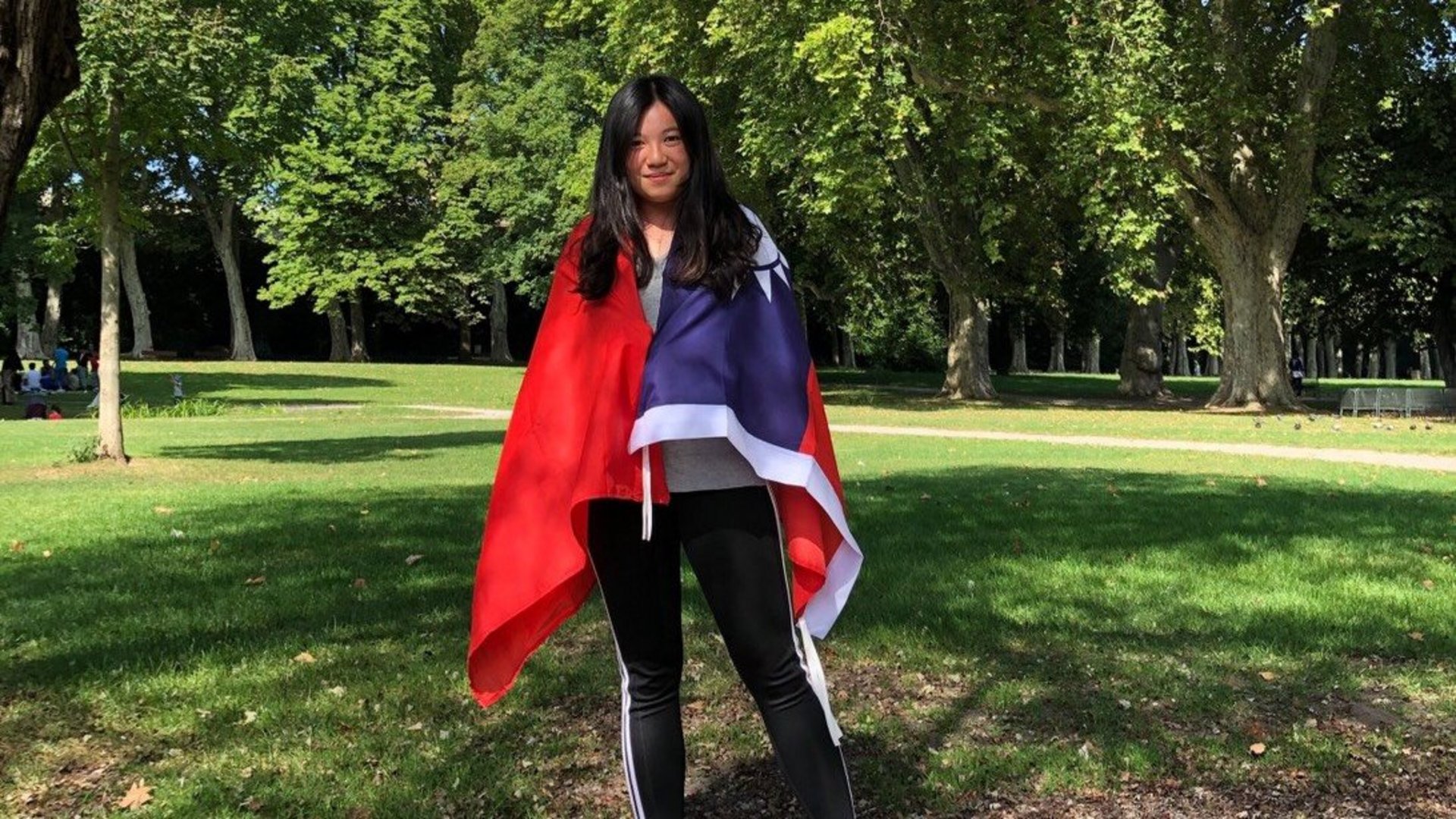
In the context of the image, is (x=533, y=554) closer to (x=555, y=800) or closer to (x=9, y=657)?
(x=555, y=800)

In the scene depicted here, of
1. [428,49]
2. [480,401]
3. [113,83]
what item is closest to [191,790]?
[113,83]

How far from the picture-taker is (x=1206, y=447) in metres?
16.1

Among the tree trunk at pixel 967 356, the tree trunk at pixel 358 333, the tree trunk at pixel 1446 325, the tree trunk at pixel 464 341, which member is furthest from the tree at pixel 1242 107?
the tree trunk at pixel 464 341

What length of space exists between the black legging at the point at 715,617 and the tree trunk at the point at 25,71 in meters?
2.56

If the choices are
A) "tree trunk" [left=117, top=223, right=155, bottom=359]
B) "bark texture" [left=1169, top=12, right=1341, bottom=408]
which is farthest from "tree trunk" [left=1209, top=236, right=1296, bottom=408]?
"tree trunk" [left=117, top=223, right=155, bottom=359]

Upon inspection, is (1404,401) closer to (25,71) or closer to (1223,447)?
(1223,447)

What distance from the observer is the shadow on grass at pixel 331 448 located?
47.5ft

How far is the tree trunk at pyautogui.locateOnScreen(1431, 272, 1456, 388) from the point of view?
3089cm

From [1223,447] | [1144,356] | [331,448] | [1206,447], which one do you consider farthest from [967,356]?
[331,448]

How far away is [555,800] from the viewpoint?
3.41 metres

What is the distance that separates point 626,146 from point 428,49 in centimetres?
4451

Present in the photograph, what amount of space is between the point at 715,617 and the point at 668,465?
378mm

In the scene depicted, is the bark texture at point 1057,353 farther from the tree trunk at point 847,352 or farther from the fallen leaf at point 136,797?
the fallen leaf at point 136,797

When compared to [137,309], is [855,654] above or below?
below
